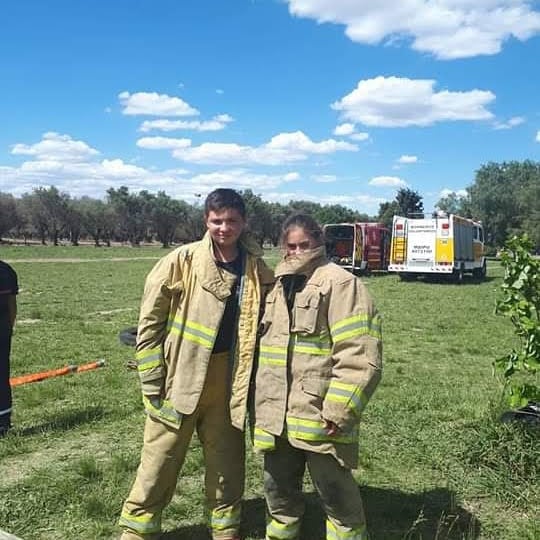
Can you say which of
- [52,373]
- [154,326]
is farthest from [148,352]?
[52,373]

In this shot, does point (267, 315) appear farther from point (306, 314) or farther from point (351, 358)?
point (351, 358)

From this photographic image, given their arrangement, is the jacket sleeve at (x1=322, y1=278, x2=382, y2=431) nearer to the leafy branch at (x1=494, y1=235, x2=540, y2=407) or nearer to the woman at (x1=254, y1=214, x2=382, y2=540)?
the woman at (x1=254, y1=214, x2=382, y2=540)

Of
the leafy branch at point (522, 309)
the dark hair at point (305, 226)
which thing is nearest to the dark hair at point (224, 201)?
the dark hair at point (305, 226)

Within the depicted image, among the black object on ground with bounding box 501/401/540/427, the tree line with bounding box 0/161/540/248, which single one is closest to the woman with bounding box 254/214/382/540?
the black object on ground with bounding box 501/401/540/427

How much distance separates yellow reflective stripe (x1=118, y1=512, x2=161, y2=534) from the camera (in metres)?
3.16

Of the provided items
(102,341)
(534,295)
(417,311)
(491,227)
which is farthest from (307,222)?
(491,227)

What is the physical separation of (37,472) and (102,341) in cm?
531

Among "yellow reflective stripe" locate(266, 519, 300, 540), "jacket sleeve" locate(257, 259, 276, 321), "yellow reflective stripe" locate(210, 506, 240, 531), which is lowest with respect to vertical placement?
"yellow reflective stripe" locate(210, 506, 240, 531)

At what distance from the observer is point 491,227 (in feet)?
229

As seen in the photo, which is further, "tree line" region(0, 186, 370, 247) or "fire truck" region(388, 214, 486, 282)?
"tree line" region(0, 186, 370, 247)

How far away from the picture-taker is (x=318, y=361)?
111 inches

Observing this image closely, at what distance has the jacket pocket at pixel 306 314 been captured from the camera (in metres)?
2.80

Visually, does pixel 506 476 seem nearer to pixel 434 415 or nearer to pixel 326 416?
pixel 434 415

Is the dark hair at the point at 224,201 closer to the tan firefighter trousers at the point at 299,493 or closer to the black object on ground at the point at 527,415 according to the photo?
the tan firefighter trousers at the point at 299,493
